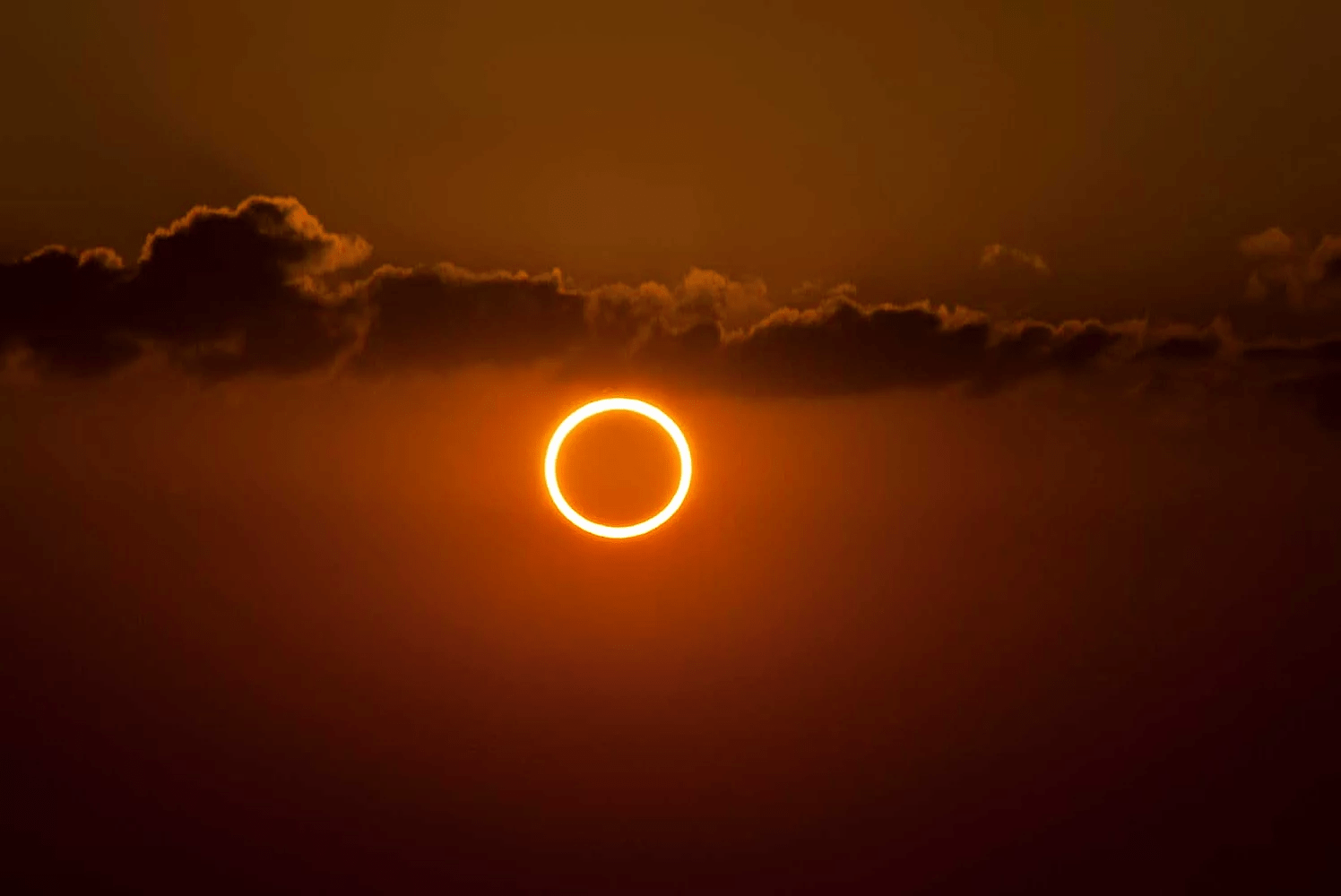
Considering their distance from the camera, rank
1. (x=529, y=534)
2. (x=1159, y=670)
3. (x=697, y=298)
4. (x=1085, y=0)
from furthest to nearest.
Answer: (x=1159, y=670), (x=529, y=534), (x=697, y=298), (x=1085, y=0)

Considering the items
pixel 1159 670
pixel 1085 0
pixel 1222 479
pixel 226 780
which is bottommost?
pixel 226 780

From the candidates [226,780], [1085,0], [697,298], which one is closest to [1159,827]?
[697,298]

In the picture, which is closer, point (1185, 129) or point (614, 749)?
point (1185, 129)

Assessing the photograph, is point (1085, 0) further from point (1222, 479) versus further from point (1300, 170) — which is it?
point (1222, 479)

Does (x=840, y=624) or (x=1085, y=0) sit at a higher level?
(x=1085, y=0)

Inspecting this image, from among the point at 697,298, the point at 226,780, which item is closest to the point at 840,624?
the point at 697,298

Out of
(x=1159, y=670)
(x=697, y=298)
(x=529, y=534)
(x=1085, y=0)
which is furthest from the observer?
(x=1159, y=670)

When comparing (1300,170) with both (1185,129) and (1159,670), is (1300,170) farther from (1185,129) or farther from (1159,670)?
(1159,670)
